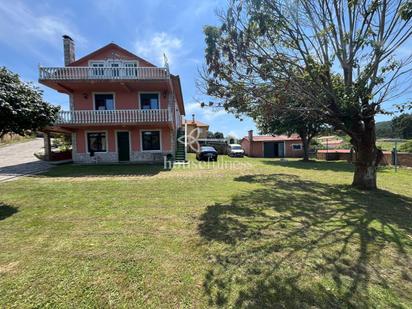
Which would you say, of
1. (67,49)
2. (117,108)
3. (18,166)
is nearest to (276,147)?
(117,108)

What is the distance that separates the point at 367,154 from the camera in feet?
28.0

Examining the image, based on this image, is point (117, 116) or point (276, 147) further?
point (276, 147)

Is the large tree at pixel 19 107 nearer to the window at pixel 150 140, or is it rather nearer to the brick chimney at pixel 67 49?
the window at pixel 150 140

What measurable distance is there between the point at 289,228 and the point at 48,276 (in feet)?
13.9

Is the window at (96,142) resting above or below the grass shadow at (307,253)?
above

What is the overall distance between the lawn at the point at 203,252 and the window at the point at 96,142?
10490 mm

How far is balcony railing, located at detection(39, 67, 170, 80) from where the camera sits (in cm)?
1476

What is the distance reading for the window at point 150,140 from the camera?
699 inches

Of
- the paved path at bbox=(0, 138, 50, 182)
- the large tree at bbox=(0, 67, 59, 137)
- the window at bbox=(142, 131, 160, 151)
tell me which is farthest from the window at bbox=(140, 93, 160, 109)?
the large tree at bbox=(0, 67, 59, 137)

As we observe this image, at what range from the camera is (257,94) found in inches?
323

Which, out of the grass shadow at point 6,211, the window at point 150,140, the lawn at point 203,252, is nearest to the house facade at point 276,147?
the window at point 150,140

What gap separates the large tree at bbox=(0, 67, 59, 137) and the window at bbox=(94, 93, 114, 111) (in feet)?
36.6

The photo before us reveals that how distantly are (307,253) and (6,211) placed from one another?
697 centimetres

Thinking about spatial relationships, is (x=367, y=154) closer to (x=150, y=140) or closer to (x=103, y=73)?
(x=150, y=140)
